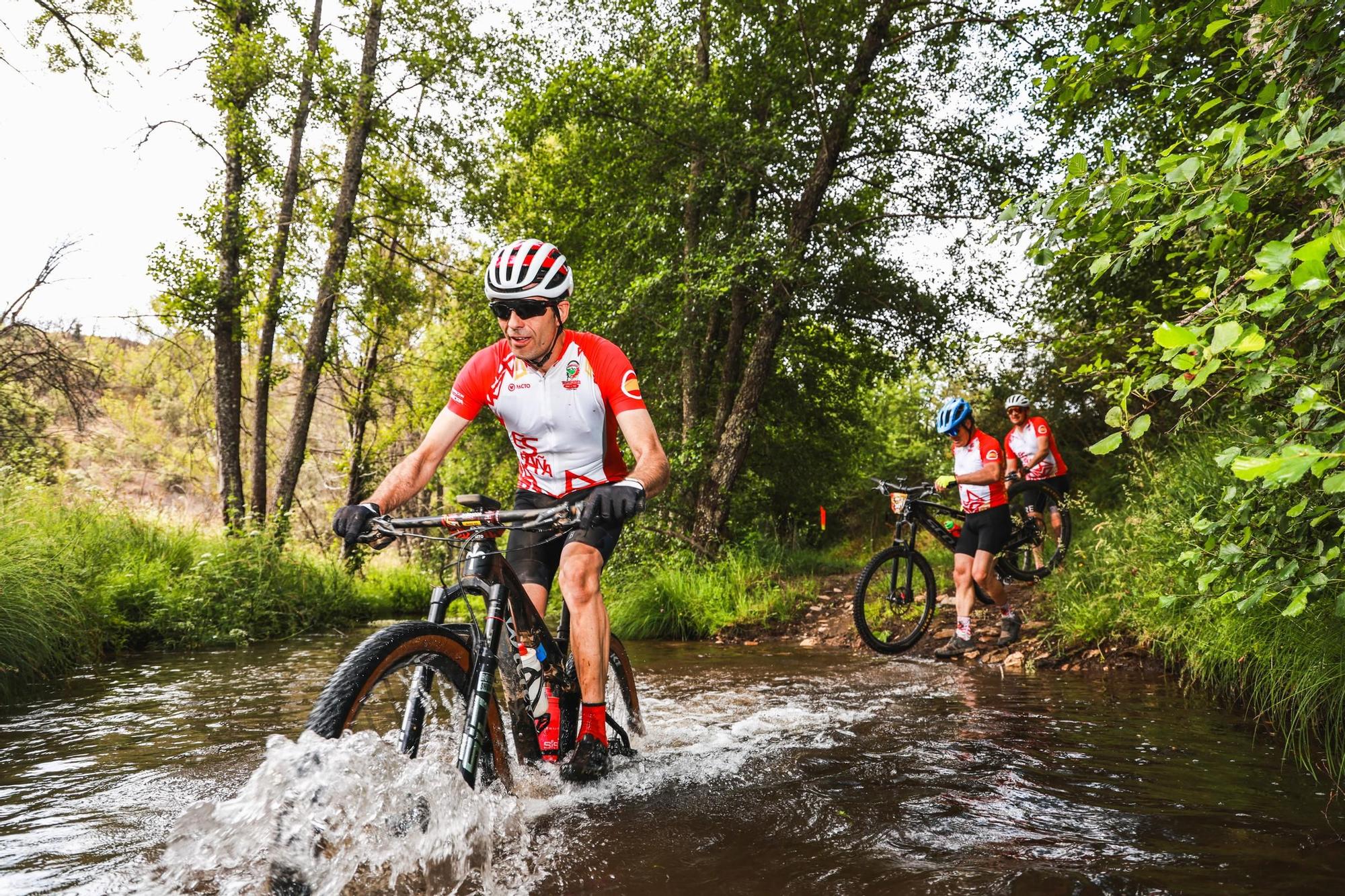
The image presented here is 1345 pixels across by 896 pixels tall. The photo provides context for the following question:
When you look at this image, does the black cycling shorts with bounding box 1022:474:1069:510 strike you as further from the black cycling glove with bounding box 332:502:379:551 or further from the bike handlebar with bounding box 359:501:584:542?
the black cycling glove with bounding box 332:502:379:551

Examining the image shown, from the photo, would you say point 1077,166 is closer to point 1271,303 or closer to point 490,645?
point 1271,303

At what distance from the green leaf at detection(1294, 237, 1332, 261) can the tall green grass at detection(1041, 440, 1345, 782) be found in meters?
1.64

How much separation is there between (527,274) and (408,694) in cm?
190

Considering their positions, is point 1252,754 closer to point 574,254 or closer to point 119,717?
point 119,717

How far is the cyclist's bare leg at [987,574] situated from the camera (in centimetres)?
781

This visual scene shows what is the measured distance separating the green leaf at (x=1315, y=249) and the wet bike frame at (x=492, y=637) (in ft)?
7.30

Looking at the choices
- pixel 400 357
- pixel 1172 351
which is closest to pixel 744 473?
pixel 1172 351

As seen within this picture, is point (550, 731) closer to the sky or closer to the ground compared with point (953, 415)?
closer to the ground

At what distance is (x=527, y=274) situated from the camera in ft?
12.2

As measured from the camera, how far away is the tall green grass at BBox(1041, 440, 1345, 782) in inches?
165

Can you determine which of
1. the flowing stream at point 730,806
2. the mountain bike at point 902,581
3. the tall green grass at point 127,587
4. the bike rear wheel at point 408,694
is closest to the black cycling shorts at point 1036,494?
the mountain bike at point 902,581

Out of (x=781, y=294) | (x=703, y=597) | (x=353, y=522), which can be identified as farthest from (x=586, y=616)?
(x=781, y=294)

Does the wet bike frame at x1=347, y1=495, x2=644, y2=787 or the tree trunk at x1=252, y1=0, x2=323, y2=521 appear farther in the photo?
the tree trunk at x1=252, y1=0, x2=323, y2=521

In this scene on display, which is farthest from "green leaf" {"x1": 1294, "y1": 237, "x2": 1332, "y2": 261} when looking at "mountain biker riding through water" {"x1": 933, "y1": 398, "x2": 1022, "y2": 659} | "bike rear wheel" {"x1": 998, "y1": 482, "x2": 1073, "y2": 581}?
"bike rear wheel" {"x1": 998, "y1": 482, "x2": 1073, "y2": 581}
